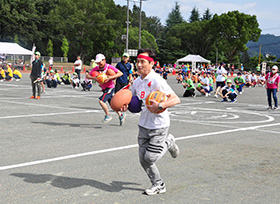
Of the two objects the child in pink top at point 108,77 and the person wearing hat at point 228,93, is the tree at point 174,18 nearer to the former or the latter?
the person wearing hat at point 228,93

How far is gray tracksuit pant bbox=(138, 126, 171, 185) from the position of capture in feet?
16.8

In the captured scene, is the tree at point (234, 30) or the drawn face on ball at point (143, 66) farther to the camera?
the tree at point (234, 30)

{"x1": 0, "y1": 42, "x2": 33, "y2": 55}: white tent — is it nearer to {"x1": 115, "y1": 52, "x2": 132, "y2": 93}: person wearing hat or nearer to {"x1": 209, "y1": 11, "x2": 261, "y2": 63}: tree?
{"x1": 115, "y1": 52, "x2": 132, "y2": 93}: person wearing hat

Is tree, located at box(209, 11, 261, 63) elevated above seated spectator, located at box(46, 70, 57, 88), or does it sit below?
above

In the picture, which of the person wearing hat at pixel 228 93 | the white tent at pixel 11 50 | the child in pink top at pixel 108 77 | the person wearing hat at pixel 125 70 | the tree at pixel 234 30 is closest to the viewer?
the child in pink top at pixel 108 77

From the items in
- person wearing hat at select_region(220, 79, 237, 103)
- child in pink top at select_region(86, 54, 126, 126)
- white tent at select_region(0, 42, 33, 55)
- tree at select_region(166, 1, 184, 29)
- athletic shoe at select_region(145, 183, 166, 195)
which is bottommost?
athletic shoe at select_region(145, 183, 166, 195)

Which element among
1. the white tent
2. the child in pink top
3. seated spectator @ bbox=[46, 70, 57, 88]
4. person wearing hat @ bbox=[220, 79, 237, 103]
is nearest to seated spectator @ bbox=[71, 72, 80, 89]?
seated spectator @ bbox=[46, 70, 57, 88]

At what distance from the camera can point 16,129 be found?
991cm

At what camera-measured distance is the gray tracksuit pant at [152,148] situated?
16.8 feet

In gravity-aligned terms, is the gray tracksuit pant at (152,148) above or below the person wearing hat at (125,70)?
below

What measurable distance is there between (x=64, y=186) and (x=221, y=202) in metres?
2.00

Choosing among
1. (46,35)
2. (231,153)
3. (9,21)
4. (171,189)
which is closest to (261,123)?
(231,153)

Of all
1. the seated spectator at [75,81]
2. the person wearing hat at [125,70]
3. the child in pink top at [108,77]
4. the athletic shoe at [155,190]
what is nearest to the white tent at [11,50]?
the seated spectator at [75,81]

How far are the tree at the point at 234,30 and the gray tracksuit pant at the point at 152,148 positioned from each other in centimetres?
8959
